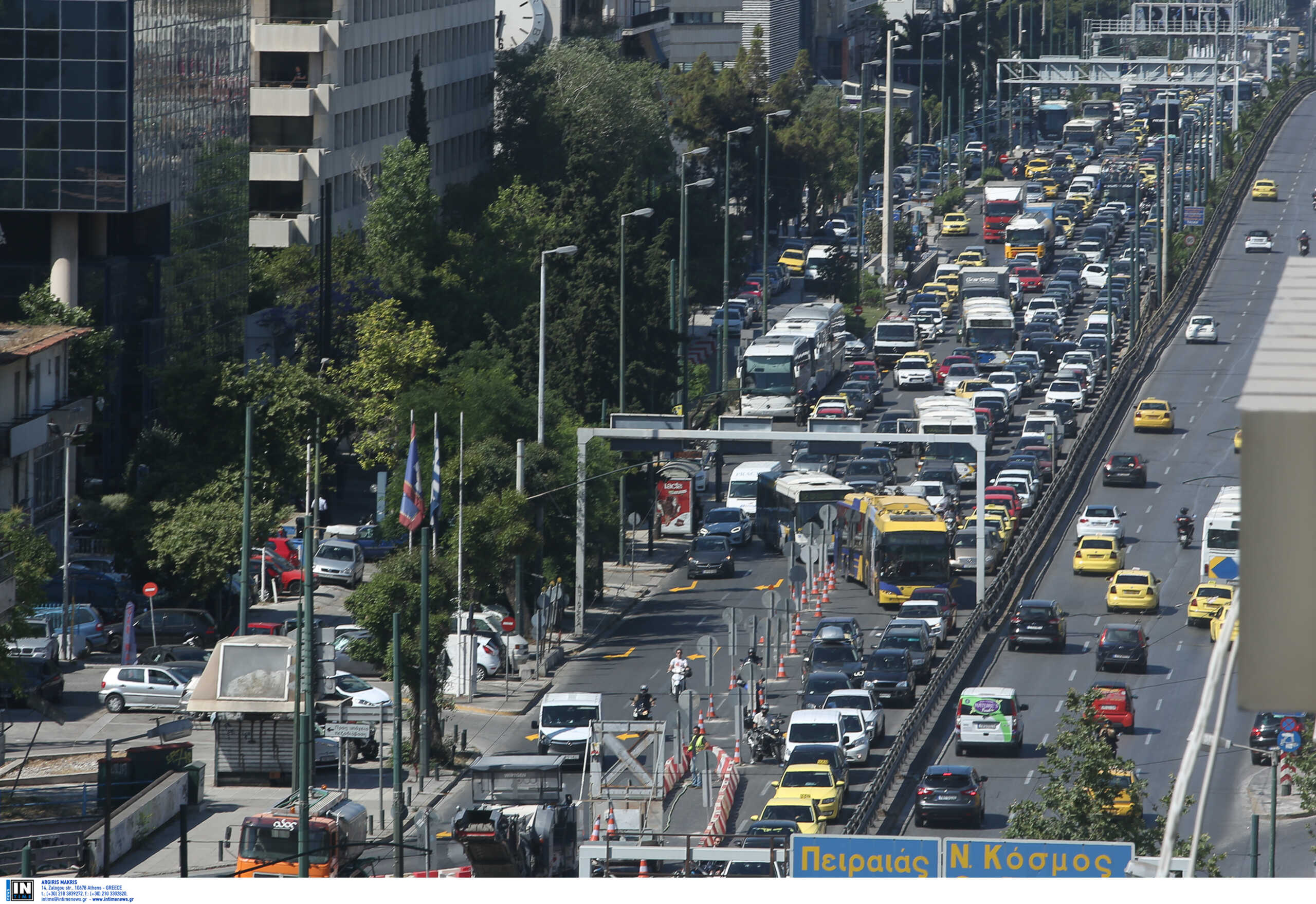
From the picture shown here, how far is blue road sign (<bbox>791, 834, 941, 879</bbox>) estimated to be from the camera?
83.6 feet

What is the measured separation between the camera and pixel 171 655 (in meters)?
57.8

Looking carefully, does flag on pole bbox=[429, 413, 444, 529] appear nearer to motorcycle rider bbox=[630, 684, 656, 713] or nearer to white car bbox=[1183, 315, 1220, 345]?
motorcycle rider bbox=[630, 684, 656, 713]

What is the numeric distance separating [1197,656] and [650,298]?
24.9m

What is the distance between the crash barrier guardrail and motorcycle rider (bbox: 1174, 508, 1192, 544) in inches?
166

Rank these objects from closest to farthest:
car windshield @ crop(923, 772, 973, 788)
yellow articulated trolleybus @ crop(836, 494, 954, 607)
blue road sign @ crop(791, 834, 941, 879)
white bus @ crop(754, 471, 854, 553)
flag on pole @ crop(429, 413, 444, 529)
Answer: blue road sign @ crop(791, 834, 941, 879) < car windshield @ crop(923, 772, 973, 788) < flag on pole @ crop(429, 413, 444, 529) < yellow articulated trolleybus @ crop(836, 494, 954, 607) < white bus @ crop(754, 471, 854, 553)

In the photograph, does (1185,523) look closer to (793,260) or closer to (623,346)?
(623,346)

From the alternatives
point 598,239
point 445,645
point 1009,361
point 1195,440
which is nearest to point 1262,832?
point 445,645

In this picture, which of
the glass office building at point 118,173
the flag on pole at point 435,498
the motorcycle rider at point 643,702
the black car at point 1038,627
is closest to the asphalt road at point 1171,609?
the black car at point 1038,627

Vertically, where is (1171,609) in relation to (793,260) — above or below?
below

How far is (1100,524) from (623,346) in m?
16.9

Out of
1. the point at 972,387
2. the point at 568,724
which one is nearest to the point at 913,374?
the point at 972,387

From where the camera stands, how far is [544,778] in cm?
4406

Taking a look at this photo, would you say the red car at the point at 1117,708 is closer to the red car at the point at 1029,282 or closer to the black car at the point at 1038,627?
the black car at the point at 1038,627

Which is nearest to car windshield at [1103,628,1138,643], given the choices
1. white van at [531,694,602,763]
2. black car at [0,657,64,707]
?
white van at [531,694,602,763]
